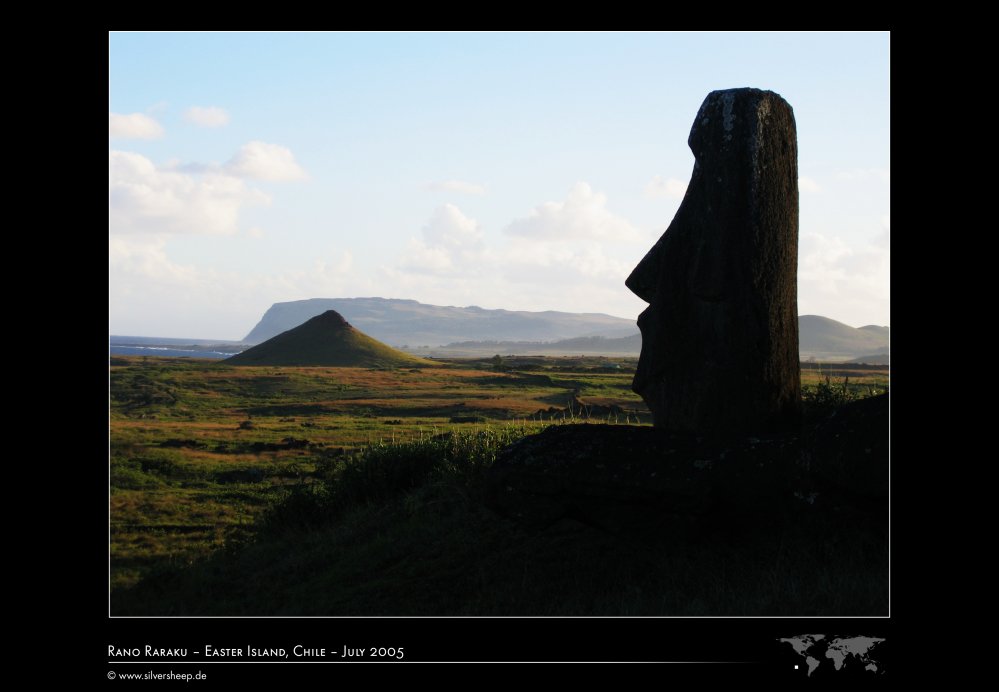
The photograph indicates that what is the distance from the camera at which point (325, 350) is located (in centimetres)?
7062

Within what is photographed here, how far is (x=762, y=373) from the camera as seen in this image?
8.34 m

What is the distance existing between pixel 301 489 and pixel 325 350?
189 ft

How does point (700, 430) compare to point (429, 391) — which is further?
point (429, 391)

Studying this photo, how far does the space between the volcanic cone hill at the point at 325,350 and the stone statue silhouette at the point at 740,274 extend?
60.4m

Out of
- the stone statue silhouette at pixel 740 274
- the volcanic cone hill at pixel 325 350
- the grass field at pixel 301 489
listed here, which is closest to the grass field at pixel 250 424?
the grass field at pixel 301 489

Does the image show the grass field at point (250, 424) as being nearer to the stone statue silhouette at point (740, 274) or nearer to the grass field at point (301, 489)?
the grass field at point (301, 489)

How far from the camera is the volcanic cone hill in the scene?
69.1m

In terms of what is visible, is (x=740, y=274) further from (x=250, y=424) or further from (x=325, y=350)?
(x=325, y=350)

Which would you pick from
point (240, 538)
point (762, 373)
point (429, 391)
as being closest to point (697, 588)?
point (762, 373)

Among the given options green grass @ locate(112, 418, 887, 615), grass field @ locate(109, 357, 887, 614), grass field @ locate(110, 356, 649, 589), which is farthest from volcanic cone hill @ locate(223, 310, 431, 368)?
green grass @ locate(112, 418, 887, 615)

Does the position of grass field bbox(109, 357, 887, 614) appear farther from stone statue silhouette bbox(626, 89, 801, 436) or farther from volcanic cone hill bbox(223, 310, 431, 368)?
volcanic cone hill bbox(223, 310, 431, 368)

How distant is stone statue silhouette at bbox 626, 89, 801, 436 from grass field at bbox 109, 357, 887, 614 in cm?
172

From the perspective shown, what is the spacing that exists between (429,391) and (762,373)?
4254cm
